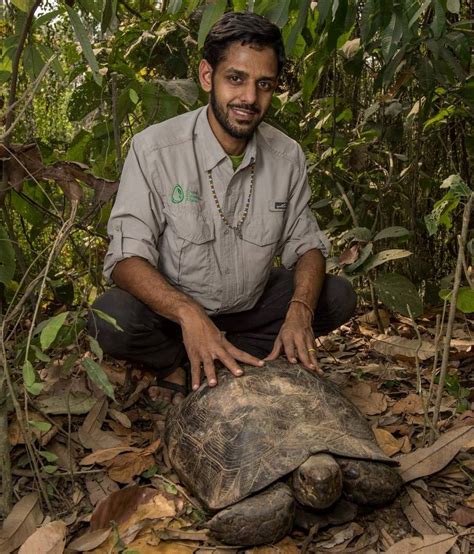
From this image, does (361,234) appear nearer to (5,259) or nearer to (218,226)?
(218,226)

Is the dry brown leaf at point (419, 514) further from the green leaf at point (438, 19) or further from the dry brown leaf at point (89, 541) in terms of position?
the green leaf at point (438, 19)

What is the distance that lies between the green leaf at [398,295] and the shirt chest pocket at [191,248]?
3.49ft

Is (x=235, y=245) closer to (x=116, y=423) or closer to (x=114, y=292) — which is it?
(x=114, y=292)

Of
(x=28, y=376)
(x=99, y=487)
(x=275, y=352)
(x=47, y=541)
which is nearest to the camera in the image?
(x=28, y=376)

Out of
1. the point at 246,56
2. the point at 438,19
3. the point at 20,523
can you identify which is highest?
the point at 438,19

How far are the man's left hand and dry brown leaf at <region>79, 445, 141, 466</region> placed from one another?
0.67 metres

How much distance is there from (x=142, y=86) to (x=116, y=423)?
5.23 ft

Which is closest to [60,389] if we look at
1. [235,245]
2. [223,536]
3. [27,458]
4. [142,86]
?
[27,458]

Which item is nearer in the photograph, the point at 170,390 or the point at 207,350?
the point at 207,350

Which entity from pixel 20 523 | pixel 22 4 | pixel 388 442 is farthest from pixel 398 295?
pixel 22 4

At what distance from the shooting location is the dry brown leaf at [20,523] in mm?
2381

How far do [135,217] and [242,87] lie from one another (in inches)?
28.2

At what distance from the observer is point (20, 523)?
96.1 inches

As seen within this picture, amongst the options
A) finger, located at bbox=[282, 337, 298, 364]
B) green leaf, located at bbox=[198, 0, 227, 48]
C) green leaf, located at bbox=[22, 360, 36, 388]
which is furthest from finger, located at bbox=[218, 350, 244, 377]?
green leaf, located at bbox=[198, 0, 227, 48]
